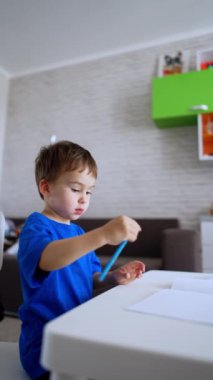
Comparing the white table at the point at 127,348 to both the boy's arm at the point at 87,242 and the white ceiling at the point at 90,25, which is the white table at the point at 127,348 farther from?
the white ceiling at the point at 90,25

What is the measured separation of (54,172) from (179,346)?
0.49 m

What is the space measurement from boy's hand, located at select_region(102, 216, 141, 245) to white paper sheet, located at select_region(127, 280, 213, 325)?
0.10 metres

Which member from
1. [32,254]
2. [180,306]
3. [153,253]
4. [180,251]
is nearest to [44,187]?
[32,254]

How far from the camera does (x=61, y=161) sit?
27.5 inches

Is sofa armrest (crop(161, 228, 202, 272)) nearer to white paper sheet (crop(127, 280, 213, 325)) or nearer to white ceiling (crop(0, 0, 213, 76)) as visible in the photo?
white paper sheet (crop(127, 280, 213, 325))

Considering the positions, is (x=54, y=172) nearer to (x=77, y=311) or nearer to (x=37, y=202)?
(x=77, y=311)

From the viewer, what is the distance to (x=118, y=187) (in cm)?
303

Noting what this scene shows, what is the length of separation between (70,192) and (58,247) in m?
0.19

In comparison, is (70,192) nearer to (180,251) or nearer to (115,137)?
(180,251)

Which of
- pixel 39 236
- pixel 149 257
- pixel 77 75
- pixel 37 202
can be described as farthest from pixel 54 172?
pixel 77 75

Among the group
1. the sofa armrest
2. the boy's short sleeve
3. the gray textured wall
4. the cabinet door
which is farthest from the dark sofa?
the boy's short sleeve

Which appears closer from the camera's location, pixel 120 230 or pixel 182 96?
pixel 120 230

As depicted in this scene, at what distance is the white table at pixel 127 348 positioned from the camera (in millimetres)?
275

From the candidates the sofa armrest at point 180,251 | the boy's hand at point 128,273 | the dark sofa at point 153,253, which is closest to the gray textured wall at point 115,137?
the dark sofa at point 153,253
